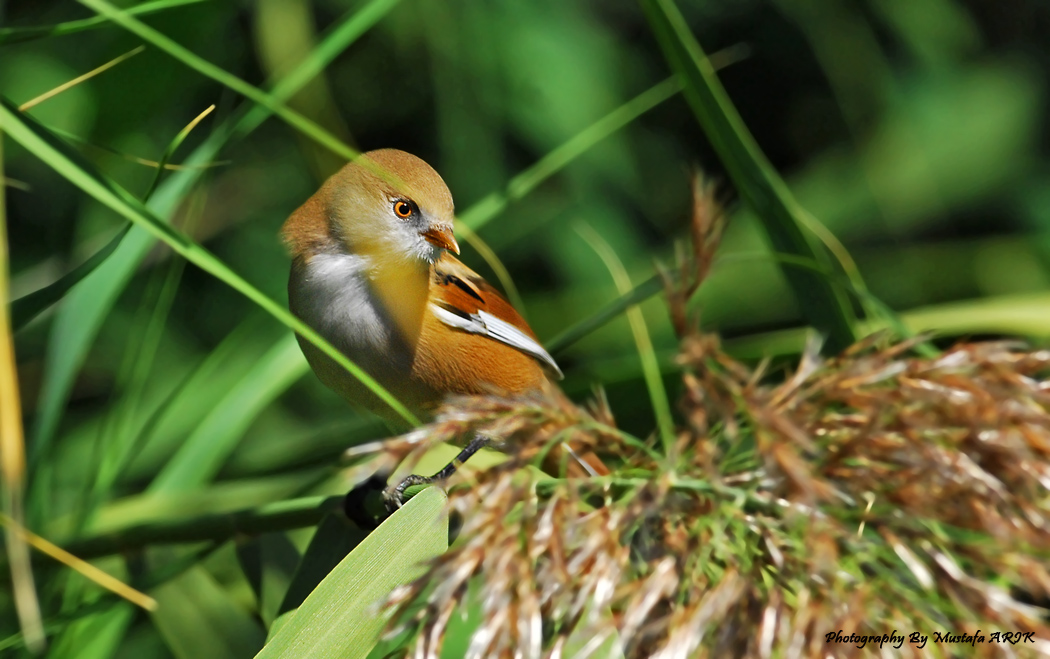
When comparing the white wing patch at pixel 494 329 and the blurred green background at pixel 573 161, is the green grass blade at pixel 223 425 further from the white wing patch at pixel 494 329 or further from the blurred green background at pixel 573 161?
the blurred green background at pixel 573 161

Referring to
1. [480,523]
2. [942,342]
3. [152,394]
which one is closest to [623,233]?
[942,342]

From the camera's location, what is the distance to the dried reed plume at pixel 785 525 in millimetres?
895

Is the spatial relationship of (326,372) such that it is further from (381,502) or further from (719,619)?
(719,619)

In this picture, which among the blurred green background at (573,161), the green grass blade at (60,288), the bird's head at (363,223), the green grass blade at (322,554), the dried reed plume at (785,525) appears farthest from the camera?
the blurred green background at (573,161)

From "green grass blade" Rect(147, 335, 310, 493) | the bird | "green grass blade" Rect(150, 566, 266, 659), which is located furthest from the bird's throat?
"green grass blade" Rect(150, 566, 266, 659)

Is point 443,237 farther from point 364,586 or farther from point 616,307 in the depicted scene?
point 364,586

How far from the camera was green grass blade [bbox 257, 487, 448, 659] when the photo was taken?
964 mm

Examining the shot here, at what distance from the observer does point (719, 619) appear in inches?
35.5

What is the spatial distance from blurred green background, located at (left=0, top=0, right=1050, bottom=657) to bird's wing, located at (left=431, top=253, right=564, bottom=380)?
82 cm

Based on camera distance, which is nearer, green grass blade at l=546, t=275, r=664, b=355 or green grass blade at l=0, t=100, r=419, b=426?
green grass blade at l=0, t=100, r=419, b=426

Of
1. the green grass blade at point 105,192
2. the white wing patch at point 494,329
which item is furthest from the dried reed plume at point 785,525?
the white wing patch at point 494,329

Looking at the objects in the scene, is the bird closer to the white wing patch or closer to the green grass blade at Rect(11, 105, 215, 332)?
the white wing patch

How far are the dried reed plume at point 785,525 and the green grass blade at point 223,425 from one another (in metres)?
0.71

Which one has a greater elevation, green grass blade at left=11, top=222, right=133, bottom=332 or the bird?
green grass blade at left=11, top=222, right=133, bottom=332
